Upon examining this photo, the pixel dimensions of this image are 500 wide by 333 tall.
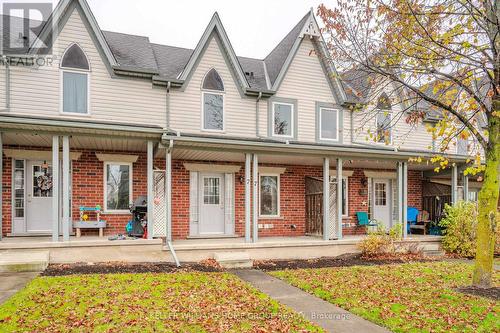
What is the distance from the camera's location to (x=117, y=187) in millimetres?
12047

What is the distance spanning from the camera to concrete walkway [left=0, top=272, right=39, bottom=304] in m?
6.66

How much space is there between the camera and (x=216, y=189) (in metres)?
13.3

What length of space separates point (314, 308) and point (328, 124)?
9973 mm

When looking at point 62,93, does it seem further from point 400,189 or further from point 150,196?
point 400,189

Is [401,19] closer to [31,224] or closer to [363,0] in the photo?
[363,0]

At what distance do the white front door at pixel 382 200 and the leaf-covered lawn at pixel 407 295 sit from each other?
539 centimetres

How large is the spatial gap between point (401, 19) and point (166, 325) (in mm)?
7077

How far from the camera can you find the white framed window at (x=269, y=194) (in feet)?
45.6

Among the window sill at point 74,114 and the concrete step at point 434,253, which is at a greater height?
the window sill at point 74,114

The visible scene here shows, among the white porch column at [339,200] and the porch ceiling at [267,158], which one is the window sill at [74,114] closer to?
the porch ceiling at [267,158]

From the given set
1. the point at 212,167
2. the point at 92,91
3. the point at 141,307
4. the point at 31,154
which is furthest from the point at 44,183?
the point at 141,307

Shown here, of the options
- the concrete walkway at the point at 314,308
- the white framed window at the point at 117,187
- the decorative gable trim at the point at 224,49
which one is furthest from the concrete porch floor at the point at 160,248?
the decorative gable trim at the point at 224,49

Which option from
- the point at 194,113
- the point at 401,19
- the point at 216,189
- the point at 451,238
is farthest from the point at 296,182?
the point at 401,19

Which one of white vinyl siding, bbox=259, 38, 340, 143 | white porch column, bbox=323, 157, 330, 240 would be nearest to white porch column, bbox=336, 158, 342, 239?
white porch column, bbox=323, 157, 330, 240
